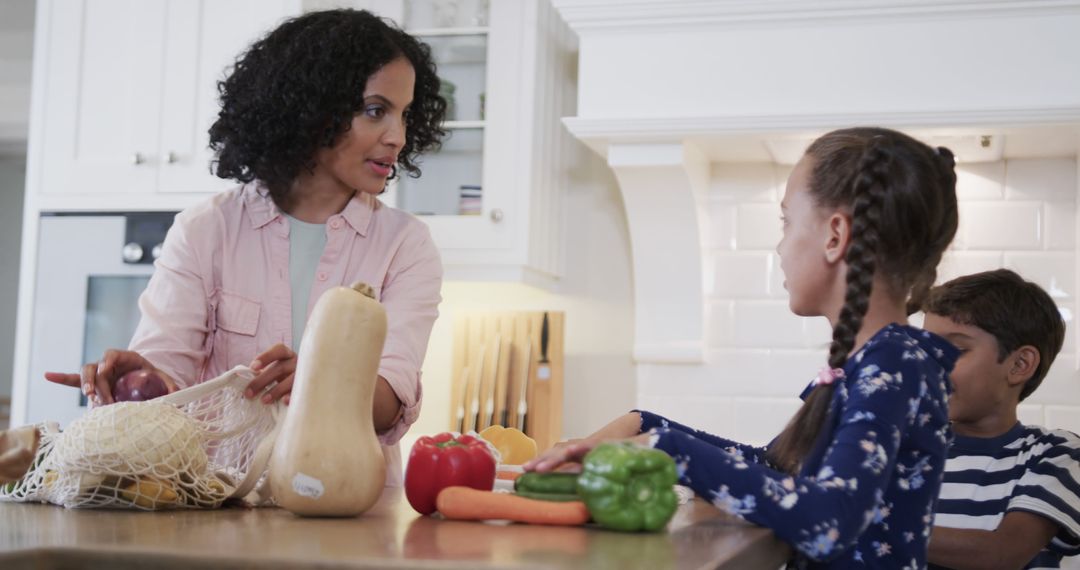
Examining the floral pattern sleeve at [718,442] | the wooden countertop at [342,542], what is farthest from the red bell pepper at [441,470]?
the floral pattern sleeve at [718,442]

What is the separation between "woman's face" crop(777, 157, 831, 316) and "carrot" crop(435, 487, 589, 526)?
0.44m

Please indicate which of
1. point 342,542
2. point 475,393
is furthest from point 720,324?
point 342,542

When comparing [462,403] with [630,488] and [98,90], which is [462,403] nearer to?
[98,90]

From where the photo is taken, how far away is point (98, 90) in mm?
2979

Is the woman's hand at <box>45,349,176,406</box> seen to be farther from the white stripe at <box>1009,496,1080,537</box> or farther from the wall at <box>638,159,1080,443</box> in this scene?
the wall at <box>638,159,1080,443</box>

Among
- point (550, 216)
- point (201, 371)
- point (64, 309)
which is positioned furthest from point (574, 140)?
point (201, 371)

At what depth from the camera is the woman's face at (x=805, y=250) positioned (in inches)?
52.2

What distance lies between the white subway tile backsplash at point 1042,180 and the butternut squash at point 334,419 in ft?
6.90

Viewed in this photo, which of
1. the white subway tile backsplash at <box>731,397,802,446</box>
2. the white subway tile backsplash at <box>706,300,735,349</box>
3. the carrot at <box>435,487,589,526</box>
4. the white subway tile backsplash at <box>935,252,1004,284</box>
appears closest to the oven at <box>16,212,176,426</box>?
the white subway tile backsplash at <box>706,300,735,349</box>

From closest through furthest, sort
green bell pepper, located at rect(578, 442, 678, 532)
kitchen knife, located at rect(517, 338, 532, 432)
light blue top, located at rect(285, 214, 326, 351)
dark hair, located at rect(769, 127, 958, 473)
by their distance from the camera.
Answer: green bell pepper, located at rect(578, 442, 678, 532) → dark hair, located at rect(769, 127, 958, 473) → light blue top, located at rect(285, 214, 326, 351) → kitchen knife, located at rect(517, 338, 532, 432)

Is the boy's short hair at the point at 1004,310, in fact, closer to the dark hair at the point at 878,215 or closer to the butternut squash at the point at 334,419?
the dark hair at the point at 878,215

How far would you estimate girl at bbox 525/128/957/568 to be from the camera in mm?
1038

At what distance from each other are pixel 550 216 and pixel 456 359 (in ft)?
1.51

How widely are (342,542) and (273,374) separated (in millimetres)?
387
